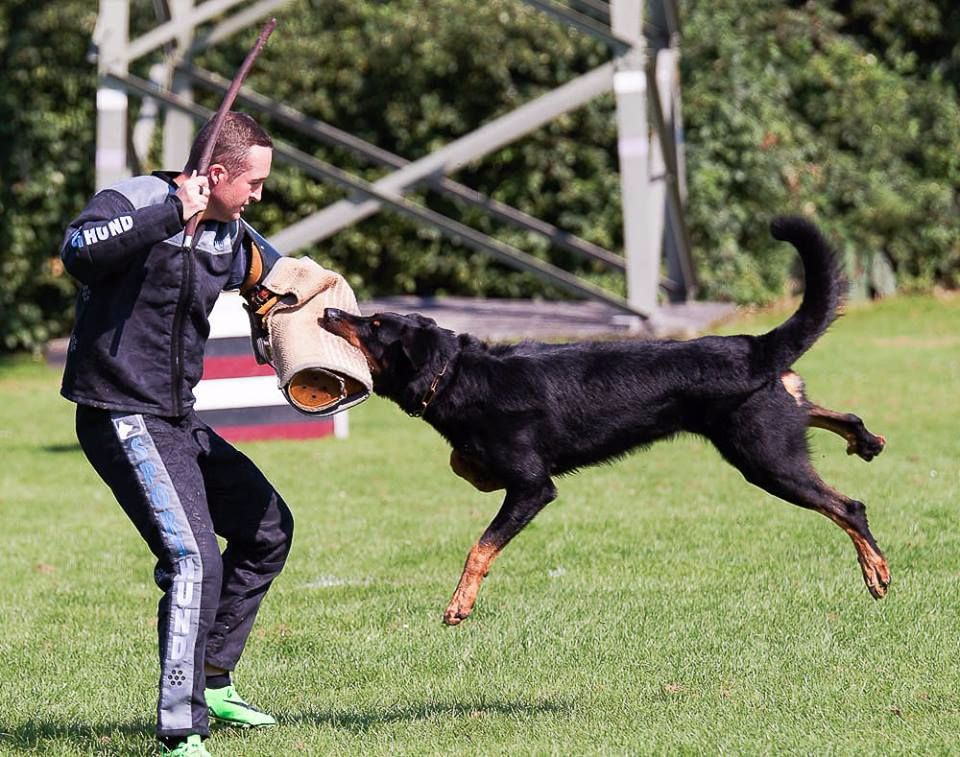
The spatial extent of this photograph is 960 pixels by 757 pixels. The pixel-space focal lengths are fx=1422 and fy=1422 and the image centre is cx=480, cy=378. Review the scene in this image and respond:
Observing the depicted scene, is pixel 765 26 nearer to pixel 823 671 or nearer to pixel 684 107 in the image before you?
pixel 684 107

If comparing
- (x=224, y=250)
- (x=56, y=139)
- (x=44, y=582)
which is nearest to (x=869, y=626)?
(x=224, y=250)

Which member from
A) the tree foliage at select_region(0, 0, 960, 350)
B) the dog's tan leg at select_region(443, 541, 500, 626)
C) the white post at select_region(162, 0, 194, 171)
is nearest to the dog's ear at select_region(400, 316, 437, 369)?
the dog's tan leg at select_region(443, 541, 500, 626)

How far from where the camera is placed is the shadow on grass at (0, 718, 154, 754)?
444 cm

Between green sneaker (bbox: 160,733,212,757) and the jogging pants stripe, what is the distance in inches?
2.3

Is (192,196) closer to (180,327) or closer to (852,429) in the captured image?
(180,327)

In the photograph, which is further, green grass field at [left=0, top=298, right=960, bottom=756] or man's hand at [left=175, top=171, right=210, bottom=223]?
green grass field at [left=0, top=298, right=960, bottom=756]

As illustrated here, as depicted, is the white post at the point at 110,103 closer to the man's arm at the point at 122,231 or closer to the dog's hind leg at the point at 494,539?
the dog's hind leg at the point at 494,539

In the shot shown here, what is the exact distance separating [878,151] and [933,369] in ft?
23.6

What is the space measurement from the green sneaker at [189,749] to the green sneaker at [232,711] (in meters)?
0.46

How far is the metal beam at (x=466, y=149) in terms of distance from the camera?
12.9 m

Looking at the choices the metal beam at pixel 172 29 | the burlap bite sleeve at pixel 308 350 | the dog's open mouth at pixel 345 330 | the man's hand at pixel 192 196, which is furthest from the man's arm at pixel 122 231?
the metal beam at pixel 172 29

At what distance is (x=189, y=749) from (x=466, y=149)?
956 cm

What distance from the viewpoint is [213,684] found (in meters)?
4.62

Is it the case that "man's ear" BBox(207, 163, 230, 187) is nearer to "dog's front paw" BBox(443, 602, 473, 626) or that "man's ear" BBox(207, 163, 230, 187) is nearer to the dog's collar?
the dog's collar
